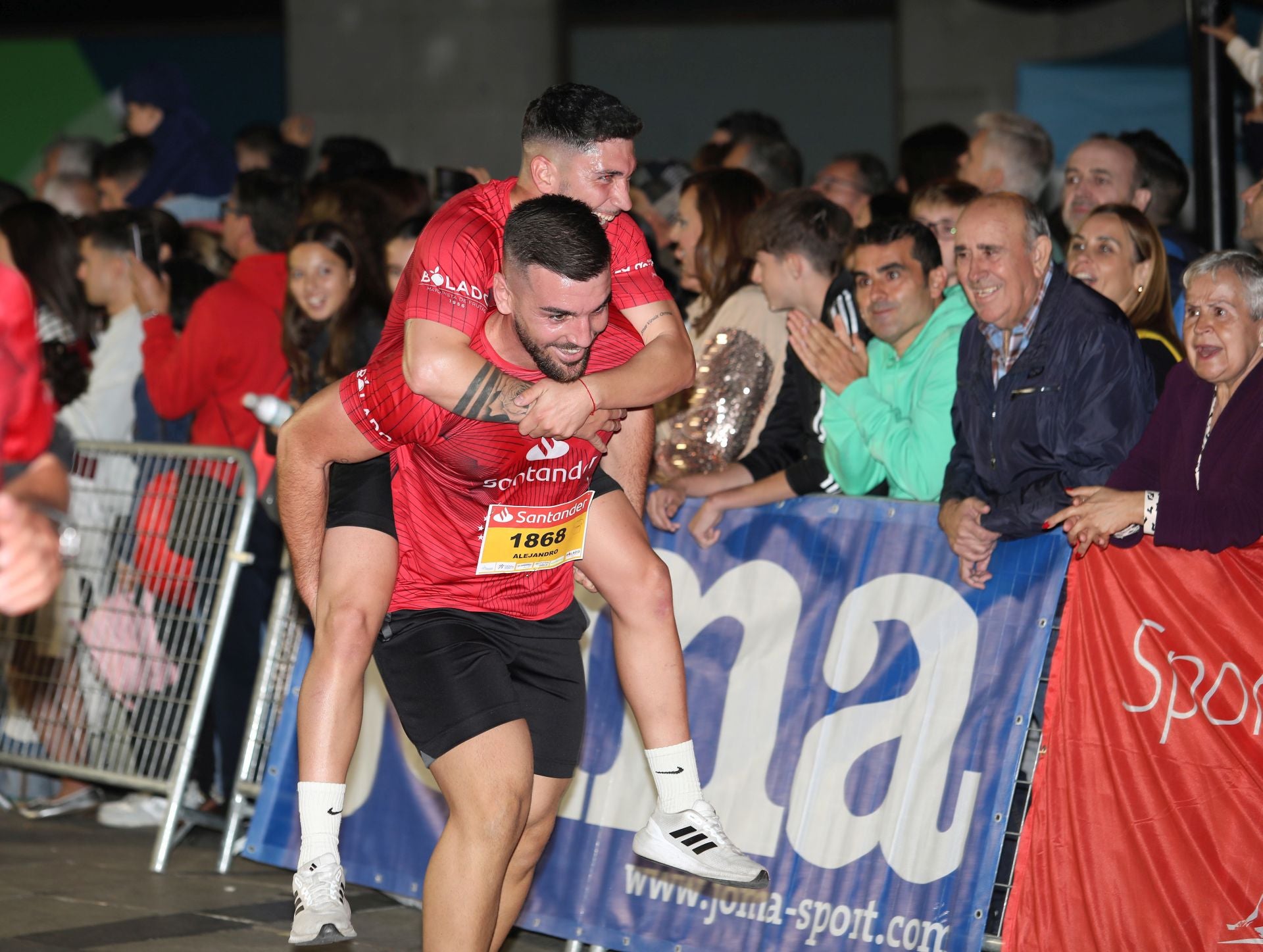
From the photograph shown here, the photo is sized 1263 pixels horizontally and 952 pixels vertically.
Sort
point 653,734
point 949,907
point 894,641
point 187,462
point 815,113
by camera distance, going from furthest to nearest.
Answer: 1. point 815,113
2. point 187,462
3. point 894,641
4. point 949,907
5. point 653,734

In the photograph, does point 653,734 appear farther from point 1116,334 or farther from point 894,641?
point 1116,334

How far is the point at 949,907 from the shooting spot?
485 cm

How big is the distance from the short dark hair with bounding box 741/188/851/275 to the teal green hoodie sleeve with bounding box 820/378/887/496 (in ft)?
2.19

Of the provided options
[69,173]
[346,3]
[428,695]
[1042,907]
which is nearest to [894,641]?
[1042,907]

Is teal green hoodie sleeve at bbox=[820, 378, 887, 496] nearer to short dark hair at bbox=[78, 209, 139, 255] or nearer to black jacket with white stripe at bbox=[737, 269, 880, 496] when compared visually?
black jacket with white stripe at bbox=[737, 269, 880, 496]

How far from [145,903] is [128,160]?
563 cm

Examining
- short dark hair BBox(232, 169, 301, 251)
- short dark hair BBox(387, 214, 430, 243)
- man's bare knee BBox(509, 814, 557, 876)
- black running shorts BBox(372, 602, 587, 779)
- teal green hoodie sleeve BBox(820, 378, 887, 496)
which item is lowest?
man's bare knee BBox(509, 814, 557, 876)

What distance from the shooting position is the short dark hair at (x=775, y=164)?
8375 mm

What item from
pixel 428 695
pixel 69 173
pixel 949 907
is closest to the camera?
pixel 428 695

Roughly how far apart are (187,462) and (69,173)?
17.7 feet

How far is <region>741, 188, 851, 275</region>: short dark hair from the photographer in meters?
6.09

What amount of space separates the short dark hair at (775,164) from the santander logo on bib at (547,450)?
4.42 m

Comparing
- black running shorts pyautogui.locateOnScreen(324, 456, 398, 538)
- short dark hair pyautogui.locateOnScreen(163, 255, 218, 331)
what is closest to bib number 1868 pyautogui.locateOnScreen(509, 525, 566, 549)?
black running shorts pyautogui.locateOnScreen(324, 456, 398, 538)

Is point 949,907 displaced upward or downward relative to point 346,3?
downward
